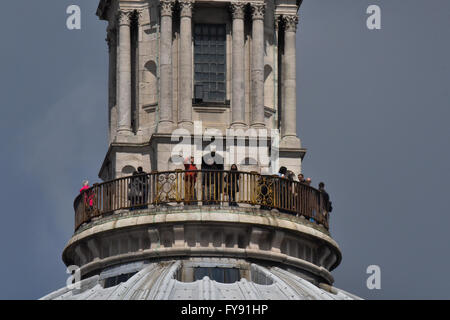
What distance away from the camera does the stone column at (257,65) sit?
396ft

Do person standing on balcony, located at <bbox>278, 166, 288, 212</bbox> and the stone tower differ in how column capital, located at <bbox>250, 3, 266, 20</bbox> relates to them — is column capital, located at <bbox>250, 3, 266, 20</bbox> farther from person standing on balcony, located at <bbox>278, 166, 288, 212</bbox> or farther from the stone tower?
person standing on balcony, located at <bbox>278, 166, 288, 212</bbox>

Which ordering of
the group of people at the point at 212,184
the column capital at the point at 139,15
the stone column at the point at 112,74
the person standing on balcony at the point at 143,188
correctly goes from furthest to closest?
the stone column at the point at 112,74 → the column capital at the point at 139,15 → the person standing on balcony at the point at 143,188 → the group of people at the point at 212,184

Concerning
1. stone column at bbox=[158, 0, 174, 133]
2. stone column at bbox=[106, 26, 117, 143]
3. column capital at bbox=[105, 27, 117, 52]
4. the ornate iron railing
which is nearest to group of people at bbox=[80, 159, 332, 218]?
the ornate iron railing

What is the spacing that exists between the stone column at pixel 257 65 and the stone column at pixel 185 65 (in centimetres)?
227

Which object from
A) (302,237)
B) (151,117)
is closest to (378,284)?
(302,237)

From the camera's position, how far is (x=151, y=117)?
121m

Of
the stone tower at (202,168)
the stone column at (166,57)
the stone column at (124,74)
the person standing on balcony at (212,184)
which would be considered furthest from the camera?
the stone column at (124,74)

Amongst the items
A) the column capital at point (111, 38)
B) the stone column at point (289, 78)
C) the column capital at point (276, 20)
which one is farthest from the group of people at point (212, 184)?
the column capital at point (111, 38)

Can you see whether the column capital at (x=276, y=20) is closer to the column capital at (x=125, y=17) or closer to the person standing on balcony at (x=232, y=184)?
the column capital at (x=125, y=17)
